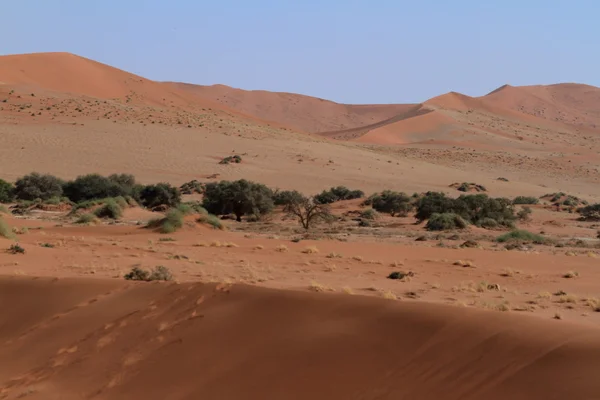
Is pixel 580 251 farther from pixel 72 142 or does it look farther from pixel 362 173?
pixel 72 142

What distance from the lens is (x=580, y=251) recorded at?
81.8 ft

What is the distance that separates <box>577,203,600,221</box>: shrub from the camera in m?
42.9

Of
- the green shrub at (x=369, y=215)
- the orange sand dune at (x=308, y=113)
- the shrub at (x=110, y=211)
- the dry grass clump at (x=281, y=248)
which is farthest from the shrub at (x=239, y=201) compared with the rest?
the orange sand dune at (x=308, y=113)

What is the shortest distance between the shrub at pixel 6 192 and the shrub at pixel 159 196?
783 centimetres

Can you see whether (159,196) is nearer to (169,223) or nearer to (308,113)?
(169,223)

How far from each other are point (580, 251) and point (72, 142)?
52649 mm

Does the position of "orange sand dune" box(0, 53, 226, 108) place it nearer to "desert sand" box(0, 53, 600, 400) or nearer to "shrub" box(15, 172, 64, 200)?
"shrub" box(15, 172, 64, 200)

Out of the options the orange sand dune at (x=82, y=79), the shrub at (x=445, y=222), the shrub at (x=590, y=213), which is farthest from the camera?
Answer: the orange sand dune at (x=82, y=79)

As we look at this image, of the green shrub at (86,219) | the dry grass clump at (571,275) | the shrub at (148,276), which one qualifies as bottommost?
the green shrub at (86,219)

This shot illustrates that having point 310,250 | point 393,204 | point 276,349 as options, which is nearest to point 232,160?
point 393,204

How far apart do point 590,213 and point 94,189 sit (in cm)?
2977

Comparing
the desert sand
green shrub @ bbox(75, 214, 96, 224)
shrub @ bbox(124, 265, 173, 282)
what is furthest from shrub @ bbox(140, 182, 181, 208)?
shrub @ bbox(124, 265, 173, 282)

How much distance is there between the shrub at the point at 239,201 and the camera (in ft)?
131

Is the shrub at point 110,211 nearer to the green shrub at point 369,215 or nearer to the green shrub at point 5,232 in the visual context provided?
the green shrub at point 5,232
